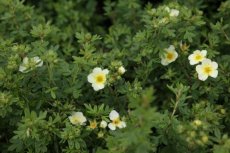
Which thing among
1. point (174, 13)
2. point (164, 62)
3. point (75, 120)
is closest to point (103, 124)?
point (75, 120)

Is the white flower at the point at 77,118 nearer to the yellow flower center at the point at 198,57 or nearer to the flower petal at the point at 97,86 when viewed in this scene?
the flower petal at the point at 97,86

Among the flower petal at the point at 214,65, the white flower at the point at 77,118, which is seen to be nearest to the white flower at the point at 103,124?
the white flower at the point at 77,118

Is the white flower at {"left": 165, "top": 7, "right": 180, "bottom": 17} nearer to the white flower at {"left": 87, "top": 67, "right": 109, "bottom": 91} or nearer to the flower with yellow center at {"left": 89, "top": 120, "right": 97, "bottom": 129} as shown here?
the white flower at {"left": 87, "top": 67, "right": 109, "bottom": 91}

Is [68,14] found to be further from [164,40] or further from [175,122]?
[175,122]

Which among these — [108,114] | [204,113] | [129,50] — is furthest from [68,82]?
[204,113]

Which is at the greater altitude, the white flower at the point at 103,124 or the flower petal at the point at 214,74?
the flower petal at the point at 214,74

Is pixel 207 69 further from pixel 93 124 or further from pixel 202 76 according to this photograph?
pixel 93 124

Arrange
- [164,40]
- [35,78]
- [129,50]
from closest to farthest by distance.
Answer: [35,78]
[164,40]
[129,50]
